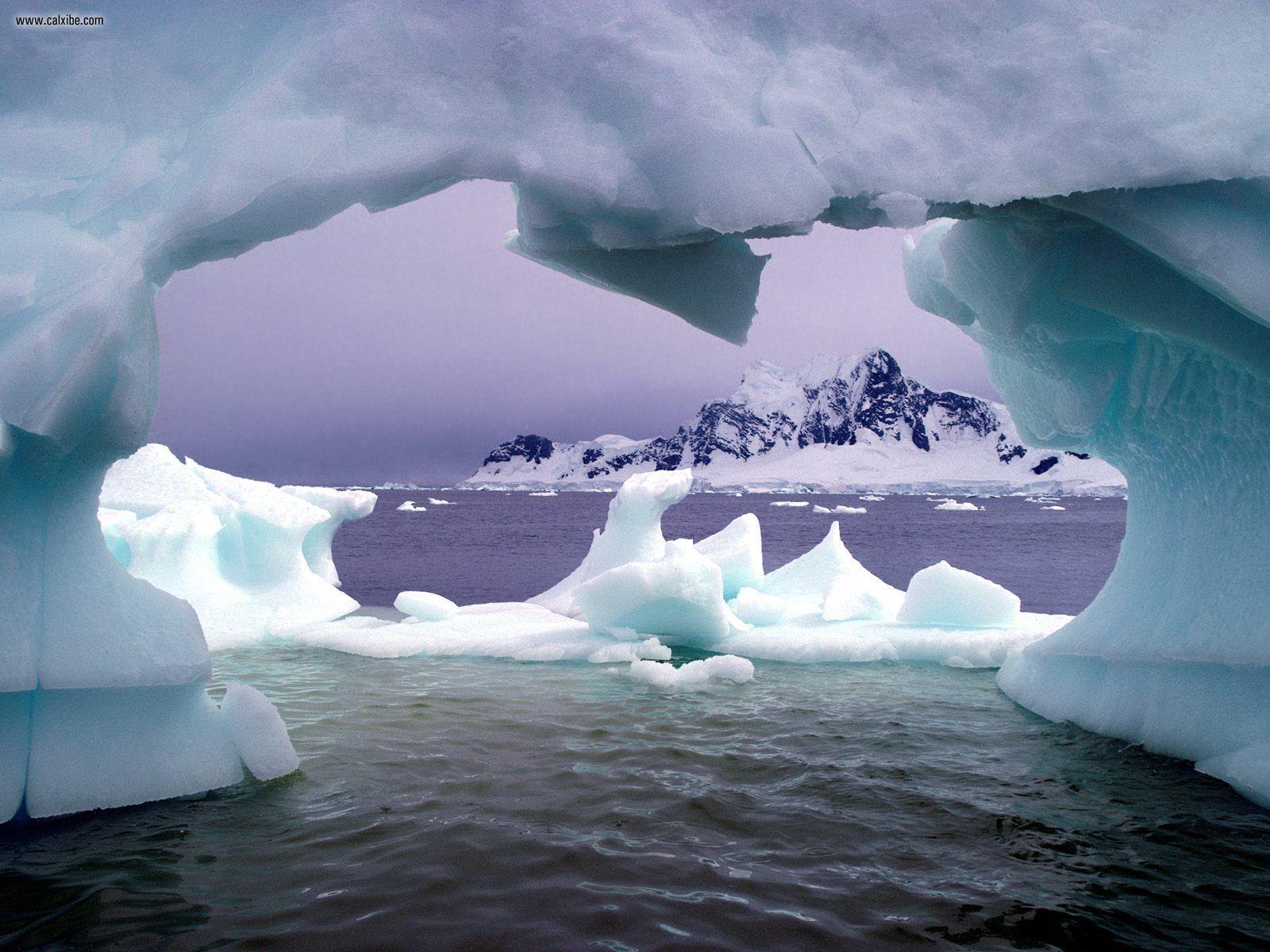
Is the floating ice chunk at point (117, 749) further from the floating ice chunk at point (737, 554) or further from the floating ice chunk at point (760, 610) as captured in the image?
the floating ice chunk at point (737, 554)

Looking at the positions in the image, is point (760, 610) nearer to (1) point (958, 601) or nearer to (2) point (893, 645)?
(2) point (893, 645)

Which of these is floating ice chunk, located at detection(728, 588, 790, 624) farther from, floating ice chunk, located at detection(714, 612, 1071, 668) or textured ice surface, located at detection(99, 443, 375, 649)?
textured ice surface, located at detection(99, 443, 375, 649)

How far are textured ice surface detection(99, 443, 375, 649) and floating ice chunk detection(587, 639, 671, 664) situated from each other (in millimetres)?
5015

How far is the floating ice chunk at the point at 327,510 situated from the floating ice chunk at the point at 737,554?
22.5 ft

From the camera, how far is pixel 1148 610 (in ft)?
20.8

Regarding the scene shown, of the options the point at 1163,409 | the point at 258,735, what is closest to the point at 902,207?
the point at 1163,409

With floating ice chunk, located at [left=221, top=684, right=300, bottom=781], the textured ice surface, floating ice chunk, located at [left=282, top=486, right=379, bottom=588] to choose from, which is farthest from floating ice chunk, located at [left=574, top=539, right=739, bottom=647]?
floating ice chunk, located at [left=282, top=486, right=379, bottom=588]

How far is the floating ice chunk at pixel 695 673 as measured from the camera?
867 centimetres

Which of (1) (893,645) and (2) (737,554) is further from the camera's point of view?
(2) (737,554)

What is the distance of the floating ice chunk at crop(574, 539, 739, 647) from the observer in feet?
34.3

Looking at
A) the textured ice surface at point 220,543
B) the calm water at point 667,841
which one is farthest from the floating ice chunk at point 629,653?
the textured ice surface at point 220,543

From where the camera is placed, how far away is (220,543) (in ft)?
47.0

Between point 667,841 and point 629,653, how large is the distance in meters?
5.79

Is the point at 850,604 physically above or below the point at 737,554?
below
